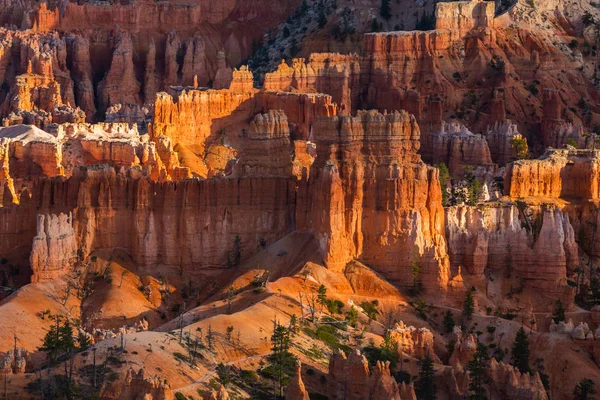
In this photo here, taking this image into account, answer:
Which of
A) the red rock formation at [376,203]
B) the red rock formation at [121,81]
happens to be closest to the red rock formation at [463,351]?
the red rock formation at [376,203]

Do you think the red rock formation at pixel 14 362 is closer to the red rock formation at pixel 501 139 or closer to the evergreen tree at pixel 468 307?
the evergreen tree at pixel 468 307

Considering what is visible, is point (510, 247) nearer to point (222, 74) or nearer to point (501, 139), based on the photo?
point (501, 139)

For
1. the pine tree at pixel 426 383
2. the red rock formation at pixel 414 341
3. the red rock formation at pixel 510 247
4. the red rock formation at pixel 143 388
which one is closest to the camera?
the red rock formation at pixel 143 388

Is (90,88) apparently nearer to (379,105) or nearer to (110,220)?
(379,105)

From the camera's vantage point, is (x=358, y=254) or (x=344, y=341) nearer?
(x=344, y=341)

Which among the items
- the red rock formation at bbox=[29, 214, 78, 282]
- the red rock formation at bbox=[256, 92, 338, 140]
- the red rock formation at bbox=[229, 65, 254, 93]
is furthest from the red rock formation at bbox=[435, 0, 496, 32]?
the red rock formation at bbox=[29, 214, 78, 282]

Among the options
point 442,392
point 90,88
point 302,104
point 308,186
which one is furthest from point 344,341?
point 90,88
